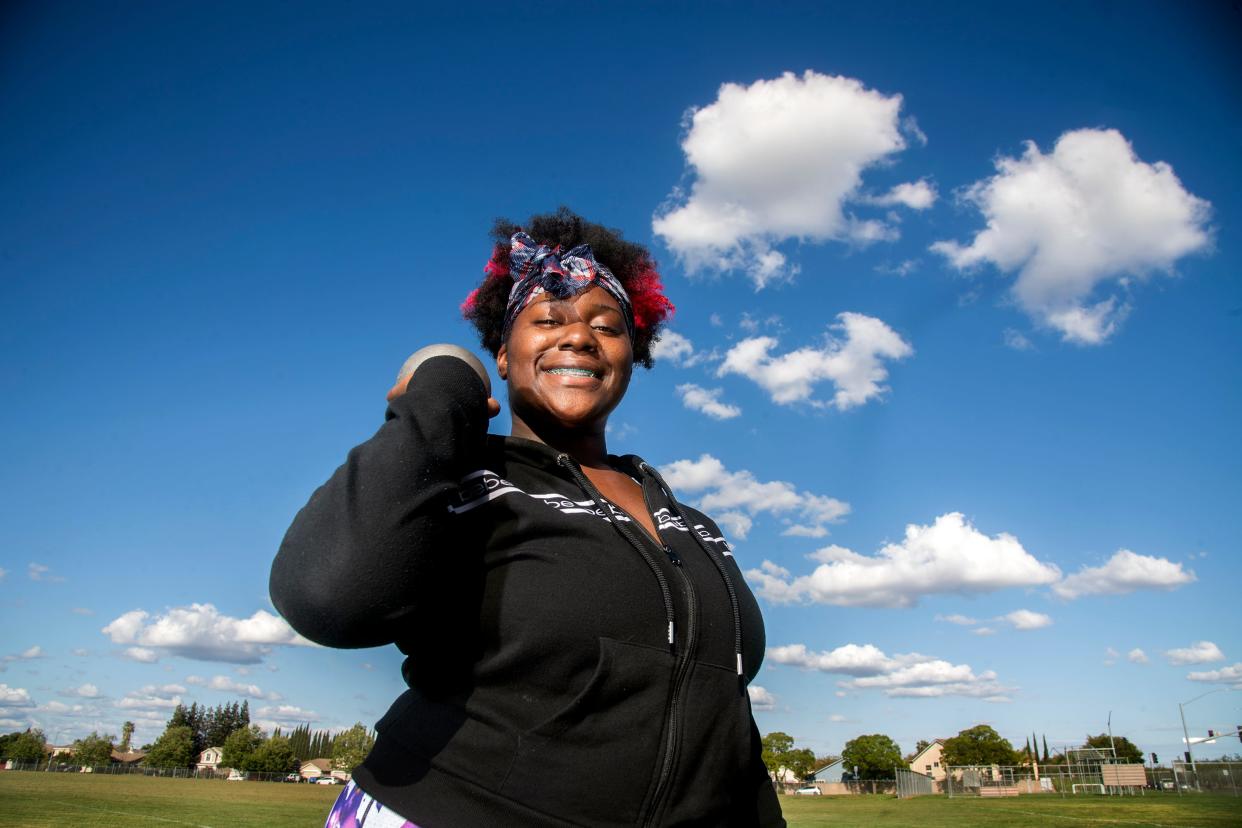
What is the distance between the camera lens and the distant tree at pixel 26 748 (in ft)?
321

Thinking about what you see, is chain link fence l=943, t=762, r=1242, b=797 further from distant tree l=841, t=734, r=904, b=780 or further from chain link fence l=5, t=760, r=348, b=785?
chain link fence l=5, t=760, r=348, b=785

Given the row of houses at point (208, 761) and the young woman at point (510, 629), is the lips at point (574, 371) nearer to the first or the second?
the young woman at point (510, 629)

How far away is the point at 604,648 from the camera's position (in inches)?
55.7

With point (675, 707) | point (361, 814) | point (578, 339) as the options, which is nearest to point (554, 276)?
point (578, 339)

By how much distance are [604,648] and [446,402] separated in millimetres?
556

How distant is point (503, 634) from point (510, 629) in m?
0.02

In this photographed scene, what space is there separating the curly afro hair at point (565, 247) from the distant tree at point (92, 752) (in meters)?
129

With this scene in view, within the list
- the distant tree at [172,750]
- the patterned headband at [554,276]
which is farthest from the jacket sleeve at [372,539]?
the distant tree at [172,750]

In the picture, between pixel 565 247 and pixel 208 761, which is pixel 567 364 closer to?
pixel 565 247

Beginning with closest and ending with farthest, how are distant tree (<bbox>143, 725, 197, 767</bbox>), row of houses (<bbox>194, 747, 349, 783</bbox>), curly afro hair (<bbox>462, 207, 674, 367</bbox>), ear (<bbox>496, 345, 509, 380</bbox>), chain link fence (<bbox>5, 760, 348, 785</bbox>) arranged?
ear (<bbox>496, 345, 509, 380</bbox>), curly afro hair (<bbox>462, 207, 674, 367</bbox>), chain link fence (<bbox>5, 760, 348, 785</bbox>), distant tree (<bbox>143, 725, 197, 767</bbox>), row of houses (<bbox>194, 747, 349, 783</bbox>)

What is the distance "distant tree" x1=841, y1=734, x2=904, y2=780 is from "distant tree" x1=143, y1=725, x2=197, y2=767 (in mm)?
87367

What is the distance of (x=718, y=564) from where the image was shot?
189 cm

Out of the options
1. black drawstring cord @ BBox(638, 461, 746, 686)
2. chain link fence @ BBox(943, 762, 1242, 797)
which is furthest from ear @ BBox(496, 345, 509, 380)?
chain link fence @ BBox(943, 762, 1242, 797)

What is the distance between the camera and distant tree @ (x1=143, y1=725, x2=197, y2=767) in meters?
99.4
